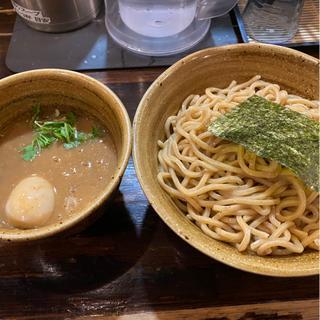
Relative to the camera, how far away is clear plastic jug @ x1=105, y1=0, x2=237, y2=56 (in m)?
1.72

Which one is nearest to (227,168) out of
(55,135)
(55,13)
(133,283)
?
(133,283)

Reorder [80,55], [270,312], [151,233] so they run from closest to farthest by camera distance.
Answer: [270,312] < [151,233] < [80,55]

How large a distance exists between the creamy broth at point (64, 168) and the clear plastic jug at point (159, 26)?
0.63m

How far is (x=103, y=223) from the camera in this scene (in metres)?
1.20

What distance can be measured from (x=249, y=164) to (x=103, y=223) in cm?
47

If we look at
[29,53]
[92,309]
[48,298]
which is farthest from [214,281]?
[29,53]

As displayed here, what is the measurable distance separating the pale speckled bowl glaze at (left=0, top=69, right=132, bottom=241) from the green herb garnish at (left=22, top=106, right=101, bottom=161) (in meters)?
0.05

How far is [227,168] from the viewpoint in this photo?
1130 millimetres

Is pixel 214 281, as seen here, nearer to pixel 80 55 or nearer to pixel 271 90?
A: pixel 271 90

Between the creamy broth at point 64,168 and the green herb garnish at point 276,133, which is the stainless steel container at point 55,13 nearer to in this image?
the creamy broth at point 64,168

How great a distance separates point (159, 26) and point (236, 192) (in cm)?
98

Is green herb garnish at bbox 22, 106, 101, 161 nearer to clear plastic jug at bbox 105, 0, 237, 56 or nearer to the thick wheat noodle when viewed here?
the thick wheat noodle

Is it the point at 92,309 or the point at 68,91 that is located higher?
the point at 68,91

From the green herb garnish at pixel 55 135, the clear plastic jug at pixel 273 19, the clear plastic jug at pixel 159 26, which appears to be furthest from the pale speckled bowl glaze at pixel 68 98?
the clear plastic jug at pixel 273 19
